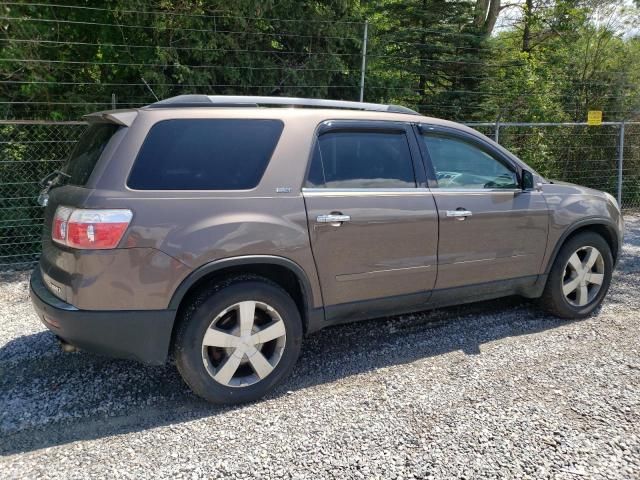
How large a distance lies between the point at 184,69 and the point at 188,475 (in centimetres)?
571

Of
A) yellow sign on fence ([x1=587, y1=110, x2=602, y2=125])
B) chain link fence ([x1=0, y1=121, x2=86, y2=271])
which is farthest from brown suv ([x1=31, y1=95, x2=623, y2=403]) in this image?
yellow sign on fence ([x1=587, y1=110, x2=602, y2=125])

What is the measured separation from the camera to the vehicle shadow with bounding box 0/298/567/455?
2.97m

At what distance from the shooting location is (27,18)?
6.16m

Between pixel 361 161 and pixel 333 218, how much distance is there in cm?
53

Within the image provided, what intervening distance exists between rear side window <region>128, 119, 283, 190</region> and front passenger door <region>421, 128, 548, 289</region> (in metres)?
1.35

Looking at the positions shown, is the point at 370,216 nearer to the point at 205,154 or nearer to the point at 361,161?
the point at 361,161

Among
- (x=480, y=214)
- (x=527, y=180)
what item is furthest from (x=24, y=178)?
(x=527, y=180)

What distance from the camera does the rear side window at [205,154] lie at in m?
2.93

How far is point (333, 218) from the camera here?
3.30 m

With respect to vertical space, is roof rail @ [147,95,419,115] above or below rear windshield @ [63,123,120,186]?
above

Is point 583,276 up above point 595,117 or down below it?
below

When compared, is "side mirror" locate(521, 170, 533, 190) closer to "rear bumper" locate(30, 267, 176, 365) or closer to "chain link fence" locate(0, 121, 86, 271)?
"rear bumper" locate(30, 267, 176, 365)

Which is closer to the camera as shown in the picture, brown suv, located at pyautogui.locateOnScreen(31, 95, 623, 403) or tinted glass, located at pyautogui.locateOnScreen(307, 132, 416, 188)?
brown suv, located at pyautogui.locateOnScreen(31, 95, 623, 403)

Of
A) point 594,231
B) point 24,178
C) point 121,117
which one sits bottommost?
point 594,231
